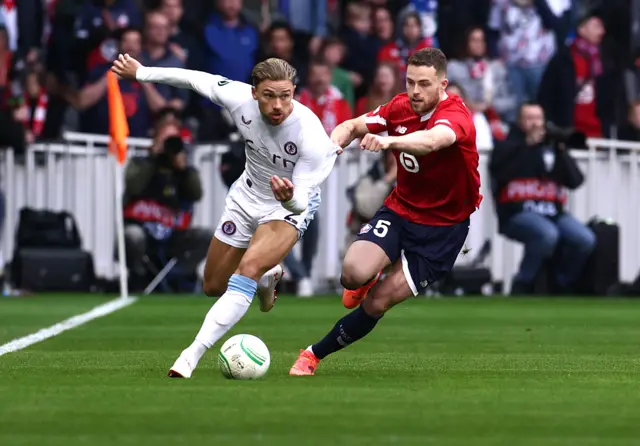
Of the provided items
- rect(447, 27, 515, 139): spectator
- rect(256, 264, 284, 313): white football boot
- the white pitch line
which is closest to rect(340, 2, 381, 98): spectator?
rect(447, 27, 515, 139): spectator

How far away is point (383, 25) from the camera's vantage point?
19.0 meters

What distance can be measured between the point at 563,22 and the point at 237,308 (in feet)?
39.7

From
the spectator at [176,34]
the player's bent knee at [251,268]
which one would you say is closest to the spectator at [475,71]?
the spectator at [176,34]

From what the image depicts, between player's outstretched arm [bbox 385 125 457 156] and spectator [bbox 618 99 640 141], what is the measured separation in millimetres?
10689

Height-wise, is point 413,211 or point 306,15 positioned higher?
point 306,15

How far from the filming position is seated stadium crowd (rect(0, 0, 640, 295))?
18.1 metres

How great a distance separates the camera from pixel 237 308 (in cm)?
886

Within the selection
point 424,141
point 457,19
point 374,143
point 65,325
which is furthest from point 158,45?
point 374,143

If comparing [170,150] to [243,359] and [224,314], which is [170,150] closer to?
[224,314]

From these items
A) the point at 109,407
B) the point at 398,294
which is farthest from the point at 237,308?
the point at 109,407

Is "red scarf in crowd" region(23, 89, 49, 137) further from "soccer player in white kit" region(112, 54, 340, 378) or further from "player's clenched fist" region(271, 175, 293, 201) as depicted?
"player's clenched fist" region(271, 175, 293, 201)

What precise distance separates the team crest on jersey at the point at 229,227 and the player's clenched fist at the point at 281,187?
2195 millimetres

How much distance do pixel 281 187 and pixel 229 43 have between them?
34.4ft

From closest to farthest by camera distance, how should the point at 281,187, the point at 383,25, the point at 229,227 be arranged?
1. the point at 281,187
2. the point at 229,227
3. the point at 383,25
